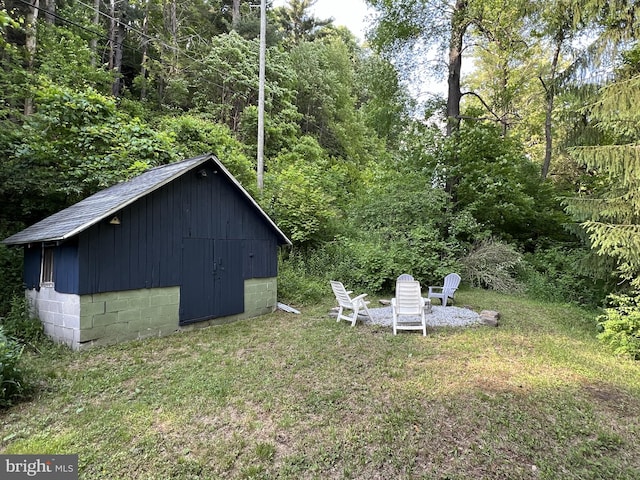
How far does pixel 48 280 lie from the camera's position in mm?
5910

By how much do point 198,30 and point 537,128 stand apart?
18.8m

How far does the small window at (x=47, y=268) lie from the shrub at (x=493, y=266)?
10.6m

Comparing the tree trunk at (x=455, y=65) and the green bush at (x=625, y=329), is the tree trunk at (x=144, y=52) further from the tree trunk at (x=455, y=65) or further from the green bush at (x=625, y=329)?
the green bush at (x=625, y=329)

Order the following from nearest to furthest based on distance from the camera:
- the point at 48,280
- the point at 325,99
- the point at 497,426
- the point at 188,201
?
the point at 497,426 → the point at 48,280 → the point at 188,201 → the point at 325,99

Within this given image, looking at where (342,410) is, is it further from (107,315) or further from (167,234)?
(167,234)

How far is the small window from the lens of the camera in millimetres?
5867

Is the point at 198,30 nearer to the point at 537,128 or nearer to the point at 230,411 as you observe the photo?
the point at 537,128

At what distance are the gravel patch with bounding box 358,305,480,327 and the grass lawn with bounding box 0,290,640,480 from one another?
2.80 feet

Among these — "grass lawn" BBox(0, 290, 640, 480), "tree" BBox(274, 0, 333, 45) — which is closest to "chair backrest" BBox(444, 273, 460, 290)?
"grass lawn" BBox(0, 290, 640, 480)

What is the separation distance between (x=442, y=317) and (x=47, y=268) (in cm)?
774

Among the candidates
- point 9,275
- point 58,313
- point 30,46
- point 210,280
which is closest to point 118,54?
point 30,46

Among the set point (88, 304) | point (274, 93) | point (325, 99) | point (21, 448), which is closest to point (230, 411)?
point (21, 448)

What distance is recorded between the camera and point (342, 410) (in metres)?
3.41

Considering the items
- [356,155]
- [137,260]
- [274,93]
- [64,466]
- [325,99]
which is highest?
[325,99]
